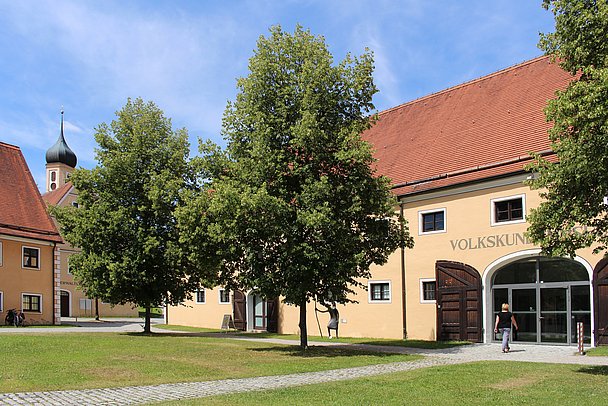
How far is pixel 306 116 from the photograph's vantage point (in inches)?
692

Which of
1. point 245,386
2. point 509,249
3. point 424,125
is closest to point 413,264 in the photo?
point 509,249

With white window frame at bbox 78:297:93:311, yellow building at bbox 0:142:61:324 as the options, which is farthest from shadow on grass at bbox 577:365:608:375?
white window frame at bbox 78:297:93:311

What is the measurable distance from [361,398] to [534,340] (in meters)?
12.8

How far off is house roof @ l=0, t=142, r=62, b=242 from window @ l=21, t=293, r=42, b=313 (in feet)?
10.9

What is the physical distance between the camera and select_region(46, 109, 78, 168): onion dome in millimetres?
75750

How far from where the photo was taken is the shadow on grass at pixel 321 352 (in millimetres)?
17766

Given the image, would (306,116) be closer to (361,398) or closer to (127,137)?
(361,398)

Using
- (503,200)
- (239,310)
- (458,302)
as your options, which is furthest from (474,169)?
(239,310)

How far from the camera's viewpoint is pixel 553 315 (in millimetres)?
20688

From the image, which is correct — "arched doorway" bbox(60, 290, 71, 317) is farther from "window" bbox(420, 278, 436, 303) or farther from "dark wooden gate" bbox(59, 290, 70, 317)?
"window" bbox(420, 278, 436, 303)

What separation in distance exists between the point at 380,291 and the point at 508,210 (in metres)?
6.59

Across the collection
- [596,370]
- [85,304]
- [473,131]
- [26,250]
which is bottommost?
[85,304]

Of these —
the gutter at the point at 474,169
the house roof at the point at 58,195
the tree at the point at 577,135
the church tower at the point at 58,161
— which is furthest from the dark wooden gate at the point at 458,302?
the church tower at the point at 58,161

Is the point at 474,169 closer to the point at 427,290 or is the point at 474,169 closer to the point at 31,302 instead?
the point at 427,290
